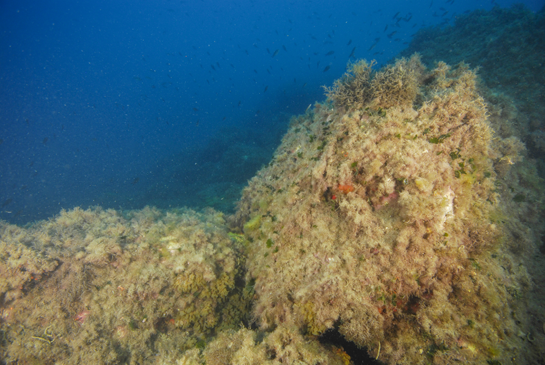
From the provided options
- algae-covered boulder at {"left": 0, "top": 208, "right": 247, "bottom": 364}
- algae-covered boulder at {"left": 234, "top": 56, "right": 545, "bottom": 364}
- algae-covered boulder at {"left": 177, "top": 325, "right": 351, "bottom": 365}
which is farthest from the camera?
algae-covered boulder at {"left": 0, "top": 208, "right": 247, "bottom": 364}

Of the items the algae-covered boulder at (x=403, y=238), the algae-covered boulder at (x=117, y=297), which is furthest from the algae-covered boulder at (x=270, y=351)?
the algae-covered boulder at (x=117, y=297)

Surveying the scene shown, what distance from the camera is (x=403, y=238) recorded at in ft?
10.7

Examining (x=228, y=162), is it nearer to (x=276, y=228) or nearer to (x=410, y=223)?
(x=276, y=228)

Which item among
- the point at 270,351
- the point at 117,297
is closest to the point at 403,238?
the point at 270,351

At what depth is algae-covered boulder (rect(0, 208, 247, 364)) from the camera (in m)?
4.85

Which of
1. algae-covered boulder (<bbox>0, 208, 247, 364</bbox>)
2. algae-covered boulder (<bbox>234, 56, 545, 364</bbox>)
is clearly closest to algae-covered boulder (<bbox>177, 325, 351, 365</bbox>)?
algae-covered boulder (<bbox>234, 56, 545, 364</bbox>)

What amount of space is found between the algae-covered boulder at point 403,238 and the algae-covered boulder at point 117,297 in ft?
4.48

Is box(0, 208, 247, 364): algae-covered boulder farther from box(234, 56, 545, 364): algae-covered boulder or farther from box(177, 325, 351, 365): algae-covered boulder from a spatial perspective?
box(234, 56, 545, 364): algae-covered boulder

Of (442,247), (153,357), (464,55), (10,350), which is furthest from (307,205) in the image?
(464,55)

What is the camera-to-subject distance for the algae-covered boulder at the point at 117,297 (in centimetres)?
485

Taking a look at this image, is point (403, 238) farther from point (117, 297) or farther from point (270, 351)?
point (117, 297)

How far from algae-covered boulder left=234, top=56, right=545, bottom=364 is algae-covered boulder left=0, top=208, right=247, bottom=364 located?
4.48 feet

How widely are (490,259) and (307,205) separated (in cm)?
289

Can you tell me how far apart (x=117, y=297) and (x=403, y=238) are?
6.18m
